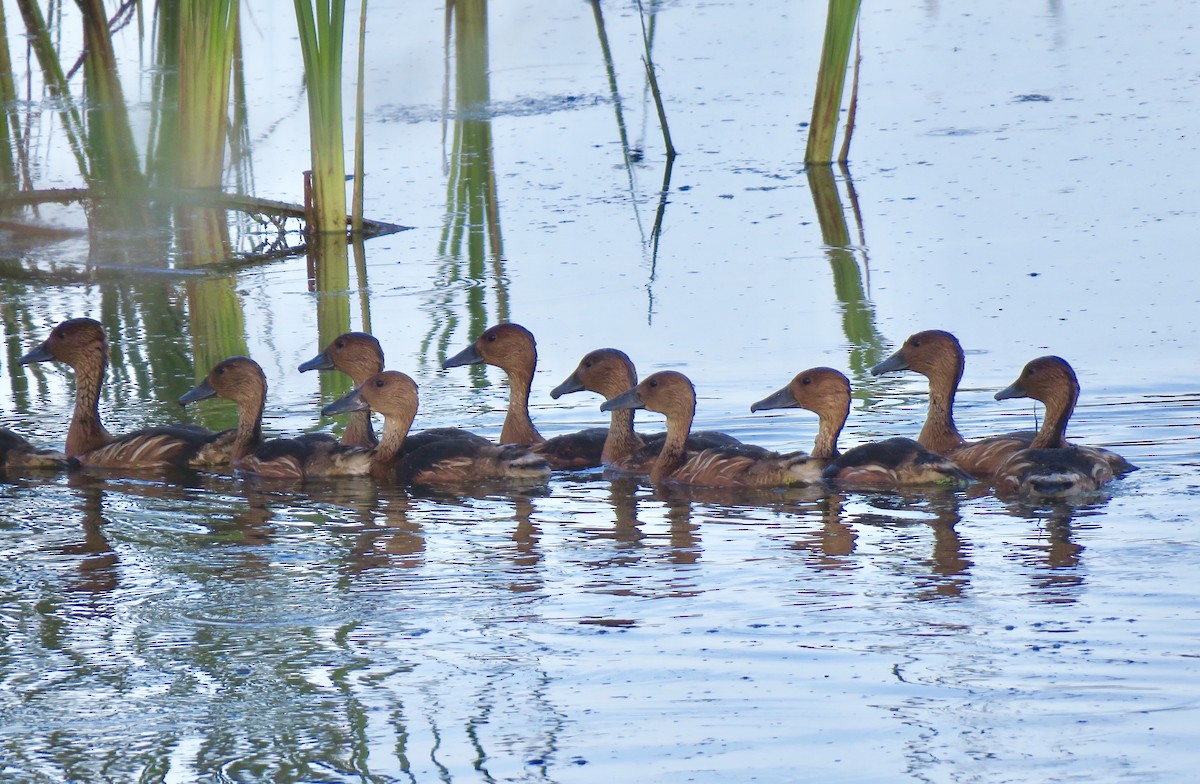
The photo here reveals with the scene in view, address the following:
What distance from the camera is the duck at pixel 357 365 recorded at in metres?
9.02

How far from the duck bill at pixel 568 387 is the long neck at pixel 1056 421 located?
2331 millimetres

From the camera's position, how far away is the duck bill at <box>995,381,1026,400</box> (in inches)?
325

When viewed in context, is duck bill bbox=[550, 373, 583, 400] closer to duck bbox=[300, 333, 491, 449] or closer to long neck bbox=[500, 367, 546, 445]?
long neck bbox=[500, 367, 546, 445]

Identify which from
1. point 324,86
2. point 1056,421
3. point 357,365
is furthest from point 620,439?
point 324,86

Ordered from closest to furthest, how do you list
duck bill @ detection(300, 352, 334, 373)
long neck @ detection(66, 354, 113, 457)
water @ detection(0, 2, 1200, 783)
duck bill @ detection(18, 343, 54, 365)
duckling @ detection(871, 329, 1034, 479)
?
water @ detection(0, 2, 1200, 783)
duckling @ detection(871, 329, 1034, 479)
long neck @ detection(66, 354, 113, 457)
duck bill @ detection(300, 352, 334, 373)
duck bill @ detection(18, 343, 54, 365)

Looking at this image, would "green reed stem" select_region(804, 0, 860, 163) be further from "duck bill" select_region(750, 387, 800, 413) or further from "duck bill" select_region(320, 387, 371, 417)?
"duck bill" select_region(320, 387, 371, 417)

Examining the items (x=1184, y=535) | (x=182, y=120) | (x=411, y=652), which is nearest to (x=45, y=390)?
(x=182, y=120)

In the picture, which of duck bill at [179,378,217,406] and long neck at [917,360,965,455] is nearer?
long neck at [917,360,965,455]

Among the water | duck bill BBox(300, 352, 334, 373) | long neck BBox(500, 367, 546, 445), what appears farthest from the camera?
duck bill BBox(300, 352, 334, 373)

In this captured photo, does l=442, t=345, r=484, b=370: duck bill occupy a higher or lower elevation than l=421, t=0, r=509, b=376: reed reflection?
lower

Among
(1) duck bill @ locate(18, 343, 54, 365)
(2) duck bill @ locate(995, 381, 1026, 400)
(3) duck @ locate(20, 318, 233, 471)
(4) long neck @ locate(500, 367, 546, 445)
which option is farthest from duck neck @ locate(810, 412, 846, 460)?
(1) duck bill @ locate(18, 343, 54, 365)

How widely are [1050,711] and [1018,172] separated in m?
9.98

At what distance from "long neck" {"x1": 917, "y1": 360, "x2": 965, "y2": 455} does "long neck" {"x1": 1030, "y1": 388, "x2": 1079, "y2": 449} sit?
477 mm

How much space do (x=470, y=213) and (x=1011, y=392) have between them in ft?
21.7
